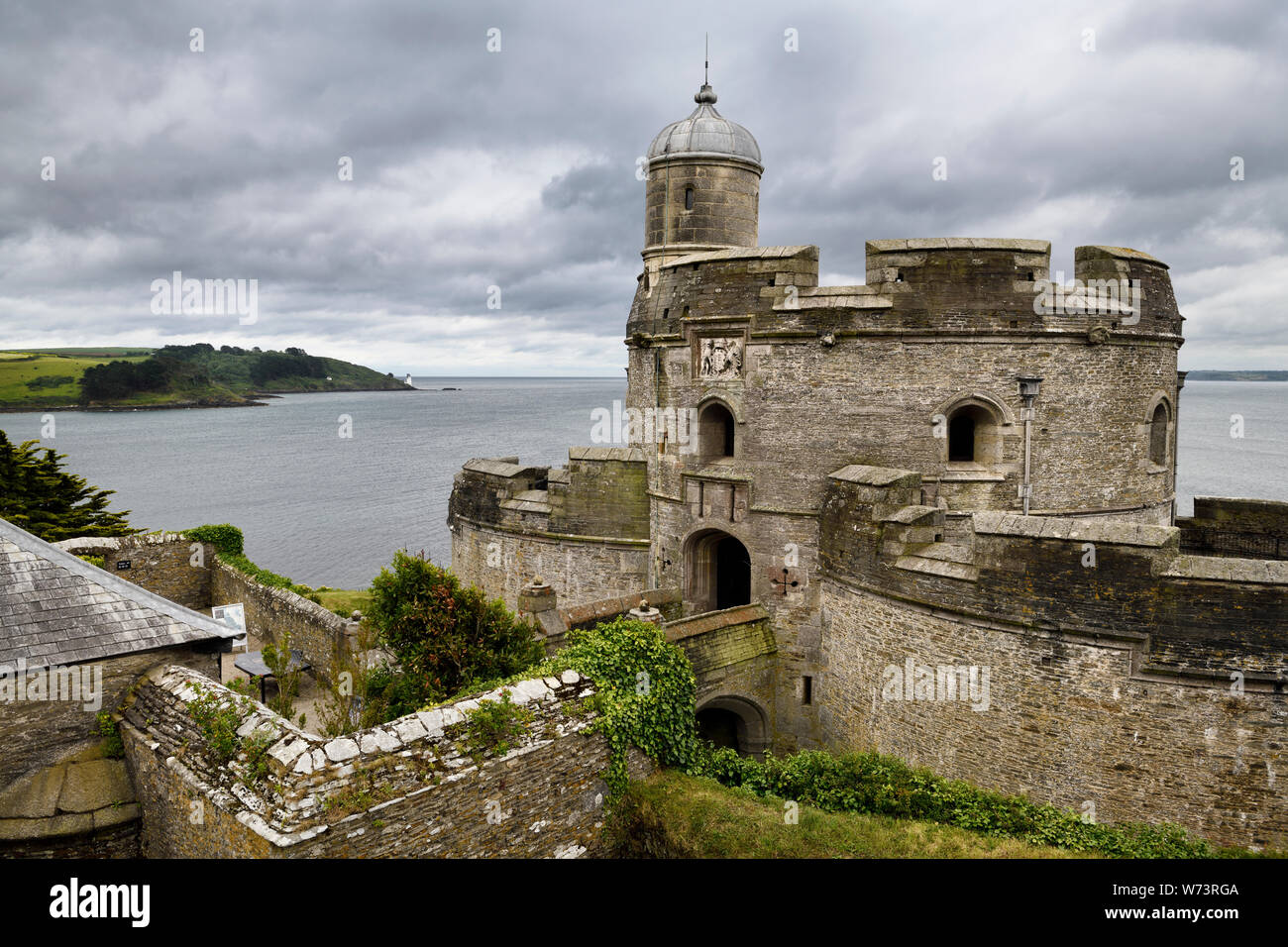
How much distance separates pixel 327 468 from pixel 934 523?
7899 cm

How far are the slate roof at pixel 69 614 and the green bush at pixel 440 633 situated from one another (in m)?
2.31

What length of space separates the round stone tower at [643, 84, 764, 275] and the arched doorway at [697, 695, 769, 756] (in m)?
9.44

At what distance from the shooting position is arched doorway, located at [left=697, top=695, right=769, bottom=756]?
15852 mm

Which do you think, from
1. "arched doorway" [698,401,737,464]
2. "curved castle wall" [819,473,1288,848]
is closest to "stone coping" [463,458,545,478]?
"arched doorway" [698,401,737,464]

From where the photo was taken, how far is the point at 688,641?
15.0 metres

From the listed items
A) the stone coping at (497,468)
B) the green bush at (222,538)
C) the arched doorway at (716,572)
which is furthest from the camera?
the green bush at (222,538)

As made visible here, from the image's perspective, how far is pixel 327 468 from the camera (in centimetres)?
8431

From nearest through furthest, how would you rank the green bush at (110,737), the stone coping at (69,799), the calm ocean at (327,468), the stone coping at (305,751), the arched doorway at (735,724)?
the stone coping at (305,751) < the stone coping at (69,799) < the green bush at (110,737) < the arched doorway at (735,724) < the calm ocean at (327,468)

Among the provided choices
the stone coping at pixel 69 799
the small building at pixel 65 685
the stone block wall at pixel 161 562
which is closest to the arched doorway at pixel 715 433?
the small building at pixel 65 685

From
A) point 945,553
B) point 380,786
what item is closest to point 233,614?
point 380,786

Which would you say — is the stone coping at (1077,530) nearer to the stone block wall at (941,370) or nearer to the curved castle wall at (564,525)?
the stone block wall at (941,370)

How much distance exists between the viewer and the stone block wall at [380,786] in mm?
7785

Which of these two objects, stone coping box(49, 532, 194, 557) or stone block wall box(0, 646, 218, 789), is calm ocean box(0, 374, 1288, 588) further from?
stone block wall box(0, 646, 218, 789)
